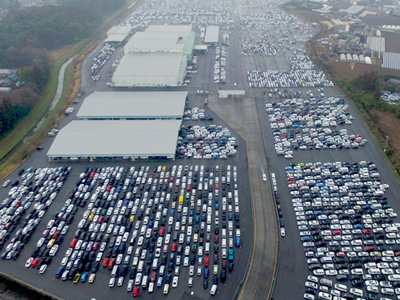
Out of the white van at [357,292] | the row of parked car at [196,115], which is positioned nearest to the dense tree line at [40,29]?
the row of parked car at [196,115]

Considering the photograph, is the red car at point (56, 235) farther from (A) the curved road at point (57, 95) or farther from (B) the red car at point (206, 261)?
(A) the curved road at point (57, 95)

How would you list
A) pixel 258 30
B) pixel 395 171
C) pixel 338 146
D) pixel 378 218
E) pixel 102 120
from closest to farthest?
1. pixel 378 218
2. pixel 395 171
3. pixel 338 146
4. pixel 102 120
5. pixel 258 30

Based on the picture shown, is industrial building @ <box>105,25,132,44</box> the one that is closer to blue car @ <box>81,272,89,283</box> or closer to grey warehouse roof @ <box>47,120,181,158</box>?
grey warehouse roof @ <box>47,120,181,158</box>

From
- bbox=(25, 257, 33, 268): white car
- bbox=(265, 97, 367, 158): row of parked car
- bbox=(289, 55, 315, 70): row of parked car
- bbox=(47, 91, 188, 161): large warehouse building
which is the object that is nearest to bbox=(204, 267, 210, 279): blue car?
bbox=(25, 257, 33, 268): white car

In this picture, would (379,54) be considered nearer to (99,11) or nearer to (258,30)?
(258,30)

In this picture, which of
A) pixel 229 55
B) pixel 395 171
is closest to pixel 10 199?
pixel 395 171

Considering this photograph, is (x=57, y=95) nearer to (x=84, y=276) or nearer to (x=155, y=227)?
(x=155, y=227)
